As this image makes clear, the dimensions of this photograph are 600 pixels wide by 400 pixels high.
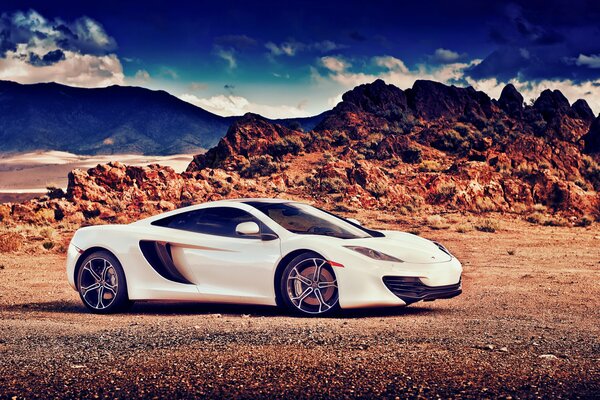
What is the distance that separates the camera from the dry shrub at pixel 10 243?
69.9 feet

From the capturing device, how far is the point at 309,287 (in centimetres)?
802

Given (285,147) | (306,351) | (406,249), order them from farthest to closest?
1. (285,147)
2. (406,249)
3. (306,351)

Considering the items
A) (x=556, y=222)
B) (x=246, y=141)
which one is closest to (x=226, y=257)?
(x=556, y=222)

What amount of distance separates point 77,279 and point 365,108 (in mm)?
50266

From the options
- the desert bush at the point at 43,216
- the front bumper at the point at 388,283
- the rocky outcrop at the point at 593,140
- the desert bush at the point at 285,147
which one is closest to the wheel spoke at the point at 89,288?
the front bumper at the point at 388,283

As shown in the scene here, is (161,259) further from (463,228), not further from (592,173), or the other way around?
(592,173)

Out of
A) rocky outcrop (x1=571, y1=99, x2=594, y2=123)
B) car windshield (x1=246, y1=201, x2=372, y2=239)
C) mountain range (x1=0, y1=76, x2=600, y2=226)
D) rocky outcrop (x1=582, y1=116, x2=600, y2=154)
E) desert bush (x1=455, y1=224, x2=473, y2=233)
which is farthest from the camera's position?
rocky outcrop (x1=571, y1=99, x2=594, y2=123)

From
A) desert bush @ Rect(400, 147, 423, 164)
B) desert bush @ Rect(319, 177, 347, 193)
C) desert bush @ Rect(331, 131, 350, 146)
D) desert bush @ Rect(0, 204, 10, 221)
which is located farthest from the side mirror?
desert bush @ Rect(331, 131, 350, 146)

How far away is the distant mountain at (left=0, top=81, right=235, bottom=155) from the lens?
133250 millimetres

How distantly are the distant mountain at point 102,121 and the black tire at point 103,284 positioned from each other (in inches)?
4768

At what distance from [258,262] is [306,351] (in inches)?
99.4

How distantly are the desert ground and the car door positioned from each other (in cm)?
7950

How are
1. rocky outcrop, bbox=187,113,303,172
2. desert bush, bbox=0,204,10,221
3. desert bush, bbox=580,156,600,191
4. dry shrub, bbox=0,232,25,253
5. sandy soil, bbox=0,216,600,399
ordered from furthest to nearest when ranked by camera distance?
rocky outcrop, bbox=187,113,303,172, desert bush, bbox=580,156,600,191, desert bush, bbox=0,204,10,221, dry shrub, bbox=0,232,25,253, sandy soil, bbox=0,216,600,399

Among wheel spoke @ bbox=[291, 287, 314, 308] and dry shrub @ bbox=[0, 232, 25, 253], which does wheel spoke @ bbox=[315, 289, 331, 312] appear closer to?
wheel spoke @ bbox=[291, 287, 314, 308]
